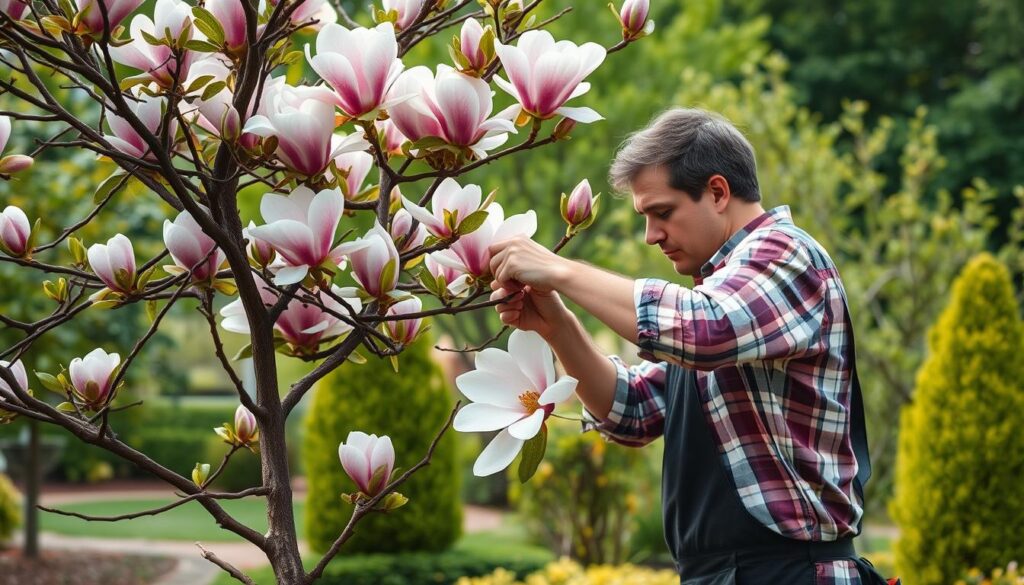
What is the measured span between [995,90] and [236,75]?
50.0 feet

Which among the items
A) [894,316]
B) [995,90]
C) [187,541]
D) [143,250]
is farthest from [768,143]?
[995,90]

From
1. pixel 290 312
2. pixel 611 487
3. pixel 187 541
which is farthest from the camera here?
pixel 187 541

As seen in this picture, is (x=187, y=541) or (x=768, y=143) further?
(x=187, y=541)

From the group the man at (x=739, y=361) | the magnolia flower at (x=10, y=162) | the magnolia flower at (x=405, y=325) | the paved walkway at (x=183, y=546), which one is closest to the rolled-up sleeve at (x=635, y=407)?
the man at (x=739, y=361)

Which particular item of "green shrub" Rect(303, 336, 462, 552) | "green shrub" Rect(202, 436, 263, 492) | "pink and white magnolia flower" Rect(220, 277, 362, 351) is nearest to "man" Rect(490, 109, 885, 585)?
"pink and white magnolia flower" Rect(220, 277, 362, 351)

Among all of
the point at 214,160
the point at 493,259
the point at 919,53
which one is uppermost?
the point at 919,53

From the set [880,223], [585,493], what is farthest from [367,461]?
[880,223]

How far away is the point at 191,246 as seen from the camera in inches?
51.0

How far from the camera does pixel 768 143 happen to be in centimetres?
718

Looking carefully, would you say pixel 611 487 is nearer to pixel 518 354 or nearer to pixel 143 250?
pixel 143 250

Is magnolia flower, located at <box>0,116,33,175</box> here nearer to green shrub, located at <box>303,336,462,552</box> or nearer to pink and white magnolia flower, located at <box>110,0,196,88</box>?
pink and white magnolia flower, located at <box>110,0,196,88</box>

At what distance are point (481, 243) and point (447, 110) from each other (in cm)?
18

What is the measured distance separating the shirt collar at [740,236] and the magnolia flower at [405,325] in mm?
531

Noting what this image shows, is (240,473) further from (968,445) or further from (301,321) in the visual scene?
(301,321)
